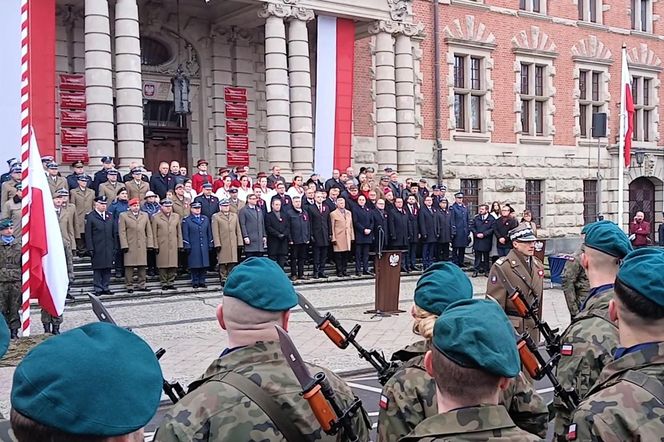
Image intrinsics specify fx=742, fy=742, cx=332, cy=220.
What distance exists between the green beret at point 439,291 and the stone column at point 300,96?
1746cm

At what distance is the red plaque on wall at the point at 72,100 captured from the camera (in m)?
20.0

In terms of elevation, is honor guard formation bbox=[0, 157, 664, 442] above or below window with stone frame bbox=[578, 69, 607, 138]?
below

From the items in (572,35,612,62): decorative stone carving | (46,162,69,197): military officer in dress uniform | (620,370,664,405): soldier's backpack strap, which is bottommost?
(620,370,664,405): soldier's backpack strap

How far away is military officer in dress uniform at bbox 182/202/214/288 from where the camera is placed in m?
16.4

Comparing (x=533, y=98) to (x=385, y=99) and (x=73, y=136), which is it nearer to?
(x=385, y=99)

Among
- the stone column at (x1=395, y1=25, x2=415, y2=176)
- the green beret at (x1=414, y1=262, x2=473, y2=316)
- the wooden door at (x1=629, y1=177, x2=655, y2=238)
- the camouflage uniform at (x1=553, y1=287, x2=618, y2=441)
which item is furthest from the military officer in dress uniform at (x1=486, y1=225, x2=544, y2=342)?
the wooden door at (x1=629, y1=177, x2=655, y2=238)

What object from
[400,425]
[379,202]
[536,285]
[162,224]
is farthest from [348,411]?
[379,202]

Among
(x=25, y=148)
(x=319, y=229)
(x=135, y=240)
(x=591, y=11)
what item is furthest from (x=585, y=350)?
(x=591, y=11)

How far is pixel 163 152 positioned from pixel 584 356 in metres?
20.5

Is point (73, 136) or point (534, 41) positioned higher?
point (534, 41)

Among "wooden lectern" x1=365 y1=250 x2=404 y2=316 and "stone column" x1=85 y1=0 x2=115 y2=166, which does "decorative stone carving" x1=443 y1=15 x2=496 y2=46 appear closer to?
"stone column" x1=85 y1=0 x2=115 y2=166

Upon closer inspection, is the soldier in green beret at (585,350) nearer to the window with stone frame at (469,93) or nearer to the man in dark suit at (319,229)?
the man in dark suit at (319,229)

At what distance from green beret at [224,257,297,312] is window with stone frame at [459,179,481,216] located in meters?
24.2

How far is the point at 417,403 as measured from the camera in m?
3.31
